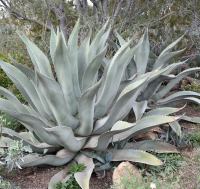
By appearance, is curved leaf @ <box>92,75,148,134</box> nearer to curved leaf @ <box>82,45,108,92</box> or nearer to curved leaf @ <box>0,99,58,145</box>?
curved leaf @ <box>82,45,108,92</box>

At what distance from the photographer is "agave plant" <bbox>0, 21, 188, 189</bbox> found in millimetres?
1540

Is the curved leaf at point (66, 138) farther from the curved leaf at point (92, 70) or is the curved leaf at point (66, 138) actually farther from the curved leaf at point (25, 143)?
the curved leaf at point (92, 70)

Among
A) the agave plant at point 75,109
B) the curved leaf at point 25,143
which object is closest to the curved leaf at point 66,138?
the agave plant at point 75,109

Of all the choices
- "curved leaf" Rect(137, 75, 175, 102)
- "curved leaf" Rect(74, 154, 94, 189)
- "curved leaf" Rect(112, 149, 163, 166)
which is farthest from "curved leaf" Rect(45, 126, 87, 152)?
"curved leaf" Rect(137, 75, 175, 102)

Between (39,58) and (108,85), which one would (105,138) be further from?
(39,58)

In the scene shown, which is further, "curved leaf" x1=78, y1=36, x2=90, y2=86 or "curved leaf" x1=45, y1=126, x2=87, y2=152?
"curved leaf" x1=78, y1=36, x2=90, y2=86

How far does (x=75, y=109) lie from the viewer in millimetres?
1832

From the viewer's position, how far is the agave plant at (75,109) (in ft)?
5.05

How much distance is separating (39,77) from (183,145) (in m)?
1.70

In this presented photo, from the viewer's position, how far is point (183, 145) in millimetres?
2195

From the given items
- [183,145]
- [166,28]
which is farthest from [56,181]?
[166,28]

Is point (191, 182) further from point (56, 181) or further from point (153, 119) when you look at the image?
point (56, 181)

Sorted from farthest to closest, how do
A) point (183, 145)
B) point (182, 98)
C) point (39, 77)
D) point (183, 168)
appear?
point (182, 98)
point (183, 145)
point (183, 168)
point (39, 77)

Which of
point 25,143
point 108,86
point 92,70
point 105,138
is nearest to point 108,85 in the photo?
point 108,86
